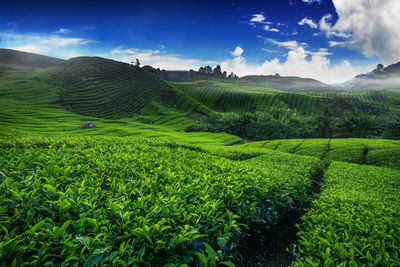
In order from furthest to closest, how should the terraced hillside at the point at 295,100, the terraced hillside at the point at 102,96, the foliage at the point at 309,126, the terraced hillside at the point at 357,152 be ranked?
the terraced hillside at the point at 295,100 < the terraced hillside at the point at 102,96 < the foliage at the point at 309,126 < the terraced hillside at the point at 357,152

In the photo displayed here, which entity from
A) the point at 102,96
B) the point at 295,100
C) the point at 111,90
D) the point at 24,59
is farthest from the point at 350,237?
the point at 24,59

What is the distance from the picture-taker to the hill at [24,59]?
13225 centimetres

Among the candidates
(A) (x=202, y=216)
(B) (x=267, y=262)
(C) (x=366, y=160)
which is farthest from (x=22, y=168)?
(C) (x=366, y=160)

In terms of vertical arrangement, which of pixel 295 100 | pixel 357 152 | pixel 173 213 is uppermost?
pixel 295 100

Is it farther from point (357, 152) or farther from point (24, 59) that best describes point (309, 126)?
point (24, 59)

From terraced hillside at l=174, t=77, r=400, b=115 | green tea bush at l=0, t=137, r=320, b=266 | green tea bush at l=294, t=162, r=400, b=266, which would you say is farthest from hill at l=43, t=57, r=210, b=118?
green tea bush at l=294, t=162, r=400, b=266

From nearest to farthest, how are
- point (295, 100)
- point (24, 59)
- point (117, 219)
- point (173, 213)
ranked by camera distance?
point (117, 219)
point (173, 213)
point (295, 100)
point (24, 59)

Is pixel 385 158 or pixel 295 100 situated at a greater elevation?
pixel 295 100

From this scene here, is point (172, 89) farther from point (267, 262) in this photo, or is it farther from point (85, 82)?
point (267, 262)

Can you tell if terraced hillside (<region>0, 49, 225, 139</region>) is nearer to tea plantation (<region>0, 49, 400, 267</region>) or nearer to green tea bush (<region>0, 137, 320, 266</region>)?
tea plantation (<region>0, 49, 400, 267</region>)

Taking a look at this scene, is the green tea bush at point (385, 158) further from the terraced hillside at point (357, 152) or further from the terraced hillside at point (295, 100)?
the terraced hillside at point (295, 100)

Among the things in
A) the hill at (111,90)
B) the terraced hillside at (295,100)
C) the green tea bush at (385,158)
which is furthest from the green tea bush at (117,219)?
the terraced hillside at (295,100)

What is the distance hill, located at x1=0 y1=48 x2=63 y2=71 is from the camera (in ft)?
434

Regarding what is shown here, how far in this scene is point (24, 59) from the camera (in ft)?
462
